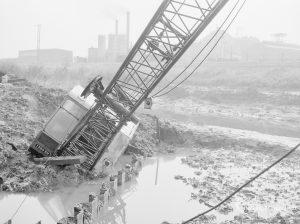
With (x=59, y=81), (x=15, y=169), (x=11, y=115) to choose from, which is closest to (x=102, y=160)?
(x=15, y=169)

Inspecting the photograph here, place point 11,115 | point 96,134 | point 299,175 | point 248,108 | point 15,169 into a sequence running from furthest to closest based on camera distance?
point 248,108 → point 11,115 → point 299,175 → point 96,134 → point 15,169

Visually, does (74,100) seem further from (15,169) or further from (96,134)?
(15,169)

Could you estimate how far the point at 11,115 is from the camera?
17.1 m

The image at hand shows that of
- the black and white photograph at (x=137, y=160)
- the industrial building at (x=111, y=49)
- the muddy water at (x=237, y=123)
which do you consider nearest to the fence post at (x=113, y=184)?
the black and white photograph at (x=137, y=160)

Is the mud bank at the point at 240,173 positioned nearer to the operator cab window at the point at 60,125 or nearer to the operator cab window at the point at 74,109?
the operator cab window at the point at 74,109

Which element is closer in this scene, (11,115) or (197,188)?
(197,188)

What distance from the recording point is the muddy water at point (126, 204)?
33.0ft

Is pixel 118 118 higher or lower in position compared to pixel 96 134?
higher

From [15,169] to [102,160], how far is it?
305 cm

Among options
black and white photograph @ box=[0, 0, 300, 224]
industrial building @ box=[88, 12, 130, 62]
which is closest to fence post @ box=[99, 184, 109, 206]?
black and white photograph @ box=[0, 0, 300, 224]

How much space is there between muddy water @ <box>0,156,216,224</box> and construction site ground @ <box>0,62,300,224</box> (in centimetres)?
35

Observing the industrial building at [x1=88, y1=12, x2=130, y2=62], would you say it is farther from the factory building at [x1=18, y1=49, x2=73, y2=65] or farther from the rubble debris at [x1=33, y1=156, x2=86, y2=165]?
the rubble debris at [x1=33, y1=156, x2=86, y2=165]

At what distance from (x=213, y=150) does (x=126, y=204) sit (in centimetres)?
827

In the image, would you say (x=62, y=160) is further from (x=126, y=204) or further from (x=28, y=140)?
(x=28, y=140)
